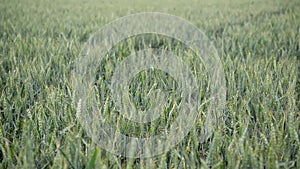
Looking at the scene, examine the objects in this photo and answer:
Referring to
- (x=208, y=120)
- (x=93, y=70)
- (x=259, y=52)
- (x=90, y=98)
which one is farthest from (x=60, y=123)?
(x=259, y=52)

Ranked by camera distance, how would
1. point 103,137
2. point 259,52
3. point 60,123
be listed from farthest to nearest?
point 259,52
point 60,123
point 103,137

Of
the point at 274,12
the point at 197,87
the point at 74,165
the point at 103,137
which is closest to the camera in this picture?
the point at 74,165

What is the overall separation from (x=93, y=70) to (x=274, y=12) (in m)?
3.90

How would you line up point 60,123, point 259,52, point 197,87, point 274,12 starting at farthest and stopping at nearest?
point 274,12 < point 259,52 < point 197,87 < point 60,123

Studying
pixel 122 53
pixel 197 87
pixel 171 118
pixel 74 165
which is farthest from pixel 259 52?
pixel 74 165

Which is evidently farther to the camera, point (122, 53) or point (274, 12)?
point (274, 12)

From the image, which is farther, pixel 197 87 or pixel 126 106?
pixel 197 87

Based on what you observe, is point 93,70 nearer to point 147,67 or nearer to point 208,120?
point 147,67

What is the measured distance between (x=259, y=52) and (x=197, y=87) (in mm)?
1056

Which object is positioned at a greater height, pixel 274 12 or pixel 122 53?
pixel 274 12

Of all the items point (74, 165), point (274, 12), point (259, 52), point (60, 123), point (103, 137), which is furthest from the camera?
point (274, 12)

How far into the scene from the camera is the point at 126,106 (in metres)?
1.03

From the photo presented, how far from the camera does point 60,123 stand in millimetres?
1034

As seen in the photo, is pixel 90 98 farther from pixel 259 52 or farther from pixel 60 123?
pixel 259 52
